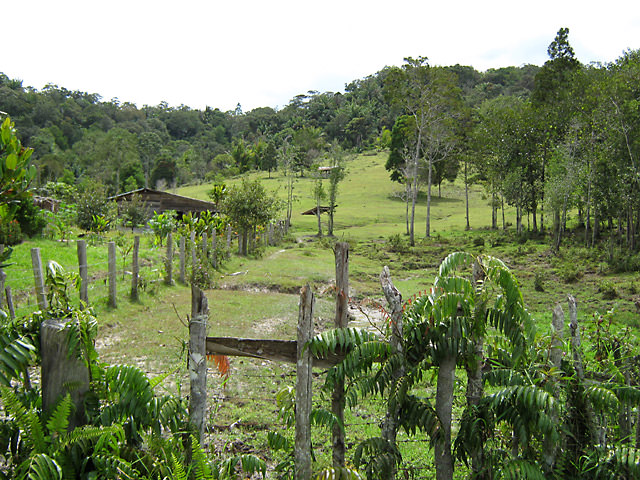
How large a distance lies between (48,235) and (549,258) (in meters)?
25.0

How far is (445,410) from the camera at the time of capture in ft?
12.8

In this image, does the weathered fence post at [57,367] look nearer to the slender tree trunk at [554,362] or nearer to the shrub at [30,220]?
the slender tree trunk at [554,362]

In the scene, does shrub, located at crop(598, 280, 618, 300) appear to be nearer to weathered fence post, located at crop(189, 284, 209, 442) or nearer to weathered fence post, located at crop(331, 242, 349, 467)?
weathered fence post, located at crop(331, 242, 349, 467)

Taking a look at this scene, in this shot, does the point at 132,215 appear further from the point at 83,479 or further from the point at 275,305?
the point at 83,479

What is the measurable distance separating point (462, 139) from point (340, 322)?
47.9 meters

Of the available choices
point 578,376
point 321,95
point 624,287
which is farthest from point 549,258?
point 321,95

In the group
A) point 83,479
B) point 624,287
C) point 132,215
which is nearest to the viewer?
point 83,479

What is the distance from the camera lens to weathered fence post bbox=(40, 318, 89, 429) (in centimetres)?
348

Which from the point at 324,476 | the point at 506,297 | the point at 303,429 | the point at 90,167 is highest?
the point at 90,167

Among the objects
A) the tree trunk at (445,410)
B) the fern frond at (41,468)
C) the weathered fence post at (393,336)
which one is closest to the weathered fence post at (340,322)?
the weathered fence post at (393,336)

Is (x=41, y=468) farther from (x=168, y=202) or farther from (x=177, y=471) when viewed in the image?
(x=168, y=202)

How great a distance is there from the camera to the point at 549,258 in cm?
2572

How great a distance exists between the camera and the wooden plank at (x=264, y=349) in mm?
3900

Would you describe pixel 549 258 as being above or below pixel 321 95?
below
